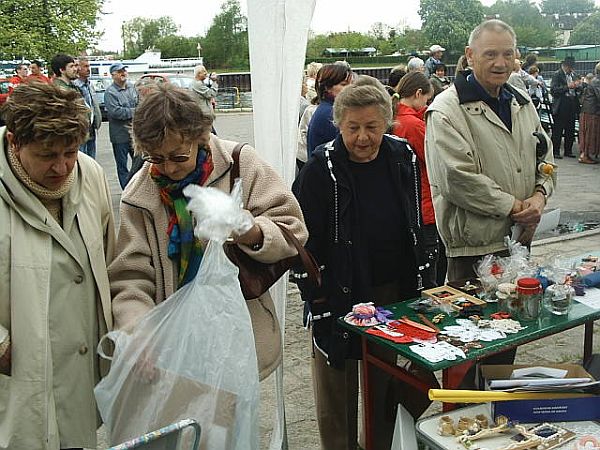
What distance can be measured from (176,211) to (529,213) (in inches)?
68.7

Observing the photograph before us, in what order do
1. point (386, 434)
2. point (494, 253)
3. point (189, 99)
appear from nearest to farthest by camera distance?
1. point (189, 99)
2. point (386, 434)
3. point (494, 253)

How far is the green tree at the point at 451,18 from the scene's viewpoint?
25.4 meters

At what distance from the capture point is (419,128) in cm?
418

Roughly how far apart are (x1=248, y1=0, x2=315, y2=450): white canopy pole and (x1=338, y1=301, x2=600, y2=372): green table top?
45 centimetres

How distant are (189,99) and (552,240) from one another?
17.4 ft

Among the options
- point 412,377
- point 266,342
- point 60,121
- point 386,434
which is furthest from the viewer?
point 386,434

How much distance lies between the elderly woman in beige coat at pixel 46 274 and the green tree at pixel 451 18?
2473 centimetres

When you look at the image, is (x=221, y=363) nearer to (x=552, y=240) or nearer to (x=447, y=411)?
(x=447, y=411)

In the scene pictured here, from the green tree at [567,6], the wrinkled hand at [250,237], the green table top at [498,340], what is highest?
the green tree at [567,6]

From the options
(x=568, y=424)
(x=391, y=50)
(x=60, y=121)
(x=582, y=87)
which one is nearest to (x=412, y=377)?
(x=568, y=424)

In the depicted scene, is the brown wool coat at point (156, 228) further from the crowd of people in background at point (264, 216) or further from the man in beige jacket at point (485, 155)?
the man in beige jacket at point (485, 155)

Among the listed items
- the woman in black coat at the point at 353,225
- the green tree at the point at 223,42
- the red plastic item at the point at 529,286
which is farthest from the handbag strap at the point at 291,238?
the green tree at the point at 223,42

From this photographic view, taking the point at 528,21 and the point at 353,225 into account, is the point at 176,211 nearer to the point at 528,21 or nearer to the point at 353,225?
the point at 353,225

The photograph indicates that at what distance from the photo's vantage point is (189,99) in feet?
6.17
